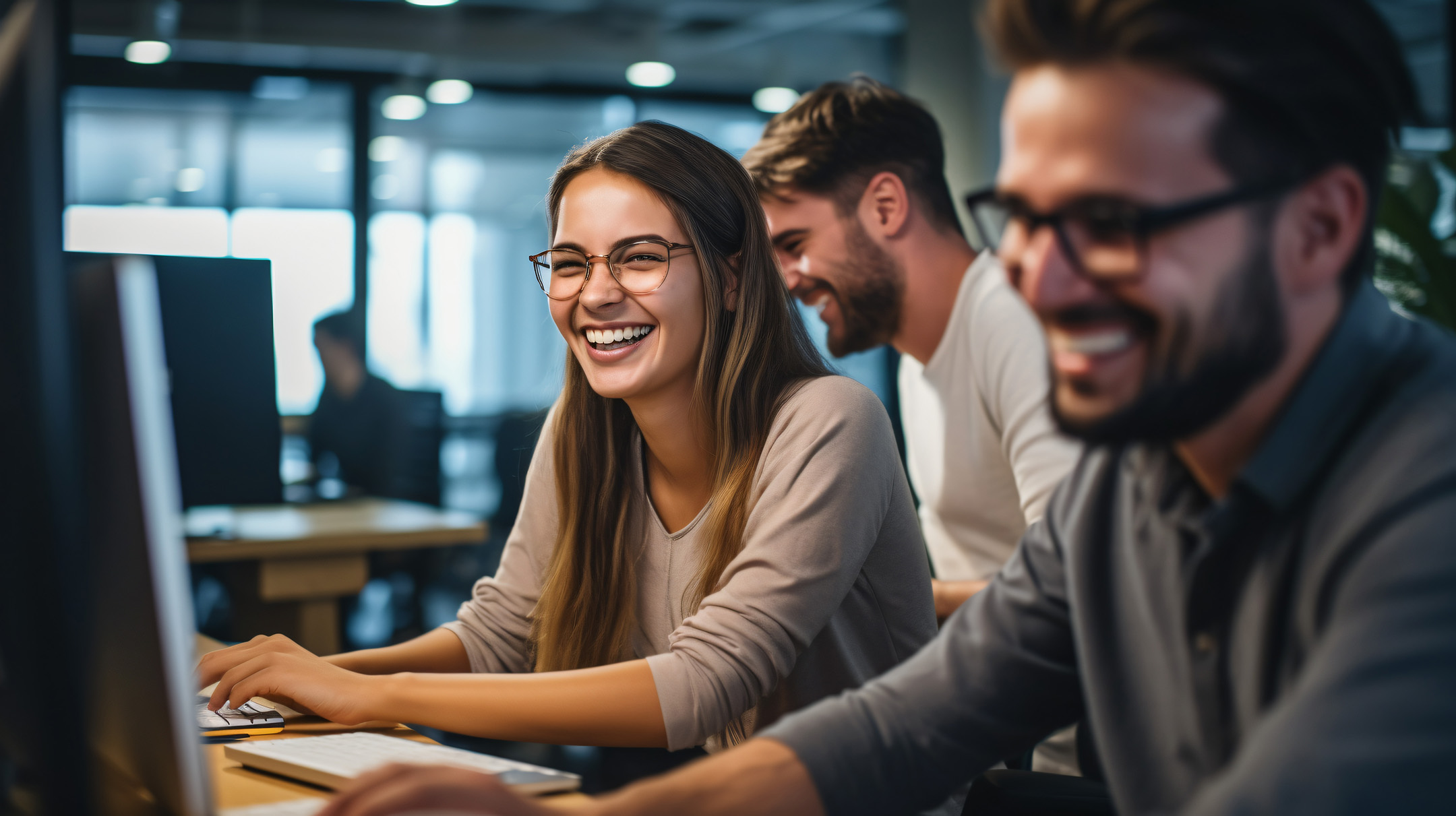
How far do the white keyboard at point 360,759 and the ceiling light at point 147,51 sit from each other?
5403 mm

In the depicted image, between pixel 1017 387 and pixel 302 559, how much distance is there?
2179mm

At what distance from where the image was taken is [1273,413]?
0.73 m

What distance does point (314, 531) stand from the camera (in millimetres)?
3229

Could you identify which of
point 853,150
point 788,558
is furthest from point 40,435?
point 853,150

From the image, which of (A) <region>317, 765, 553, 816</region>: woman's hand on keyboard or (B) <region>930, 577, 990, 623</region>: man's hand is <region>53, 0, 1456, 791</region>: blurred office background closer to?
(B) <region>930, 577, 990, 623</region>: man's hand

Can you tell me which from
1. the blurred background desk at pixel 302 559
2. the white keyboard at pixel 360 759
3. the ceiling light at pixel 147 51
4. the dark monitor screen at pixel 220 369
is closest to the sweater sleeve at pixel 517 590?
the white keyboard at pixel 360 759

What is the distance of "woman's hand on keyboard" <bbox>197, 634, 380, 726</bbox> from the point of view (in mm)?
1198

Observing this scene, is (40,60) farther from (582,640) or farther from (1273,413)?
(582,640)

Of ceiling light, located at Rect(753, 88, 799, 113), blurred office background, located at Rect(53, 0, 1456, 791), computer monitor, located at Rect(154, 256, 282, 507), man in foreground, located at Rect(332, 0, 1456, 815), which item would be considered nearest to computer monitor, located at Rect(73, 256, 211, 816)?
man in foreground, located at Rect(332, 0, 1456, 815)

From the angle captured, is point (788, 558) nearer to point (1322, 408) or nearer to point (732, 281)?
point (732, 281)

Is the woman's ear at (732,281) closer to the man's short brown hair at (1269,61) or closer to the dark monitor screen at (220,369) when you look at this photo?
the dark monitor screen at (220,369)

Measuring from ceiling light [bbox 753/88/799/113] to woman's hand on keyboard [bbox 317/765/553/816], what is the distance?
19.9ft

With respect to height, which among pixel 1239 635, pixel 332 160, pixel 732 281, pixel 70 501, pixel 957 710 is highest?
pixel 332 160

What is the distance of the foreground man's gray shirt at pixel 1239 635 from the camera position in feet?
1.88
